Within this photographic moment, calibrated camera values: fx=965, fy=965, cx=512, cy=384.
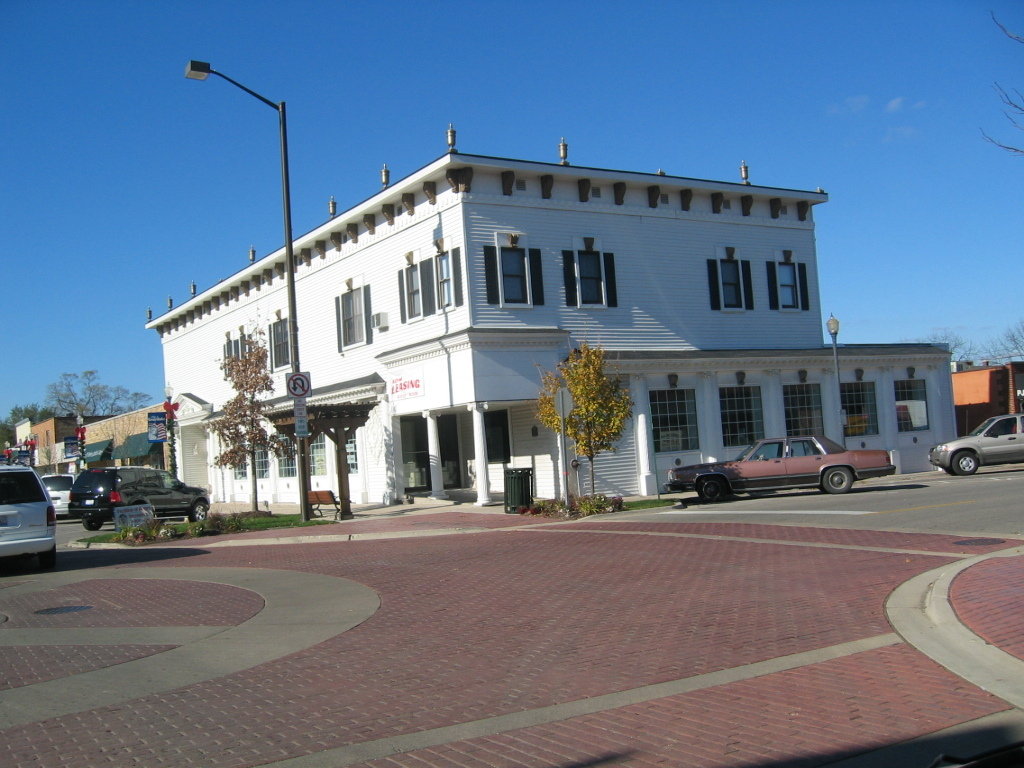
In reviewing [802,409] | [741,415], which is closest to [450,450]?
[741,415]

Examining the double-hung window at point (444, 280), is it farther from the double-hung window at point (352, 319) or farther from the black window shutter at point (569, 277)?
the double-hung window at point (352, 319)

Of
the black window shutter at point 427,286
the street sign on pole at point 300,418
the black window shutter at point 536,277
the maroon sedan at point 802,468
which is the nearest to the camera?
the street sign on pole at point 300,418

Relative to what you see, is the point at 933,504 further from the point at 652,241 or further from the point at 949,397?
the point at 949,397

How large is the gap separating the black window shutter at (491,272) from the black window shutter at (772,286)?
34.6 feet

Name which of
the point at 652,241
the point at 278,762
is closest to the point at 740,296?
the point at 652,241

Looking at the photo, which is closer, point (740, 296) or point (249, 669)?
point (249, 669)

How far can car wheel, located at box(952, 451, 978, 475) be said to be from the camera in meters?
29.2

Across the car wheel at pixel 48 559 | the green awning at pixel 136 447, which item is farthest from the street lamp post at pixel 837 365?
the green awning at pixel 136 447

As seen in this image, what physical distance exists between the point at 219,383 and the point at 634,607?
34.2 metres

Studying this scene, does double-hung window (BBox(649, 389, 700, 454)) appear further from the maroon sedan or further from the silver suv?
the silver suv

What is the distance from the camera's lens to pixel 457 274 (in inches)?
1039

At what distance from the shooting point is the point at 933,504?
778 inches

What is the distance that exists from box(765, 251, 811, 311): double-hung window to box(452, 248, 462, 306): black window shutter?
11383mm

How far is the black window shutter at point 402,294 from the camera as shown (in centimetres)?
2859
